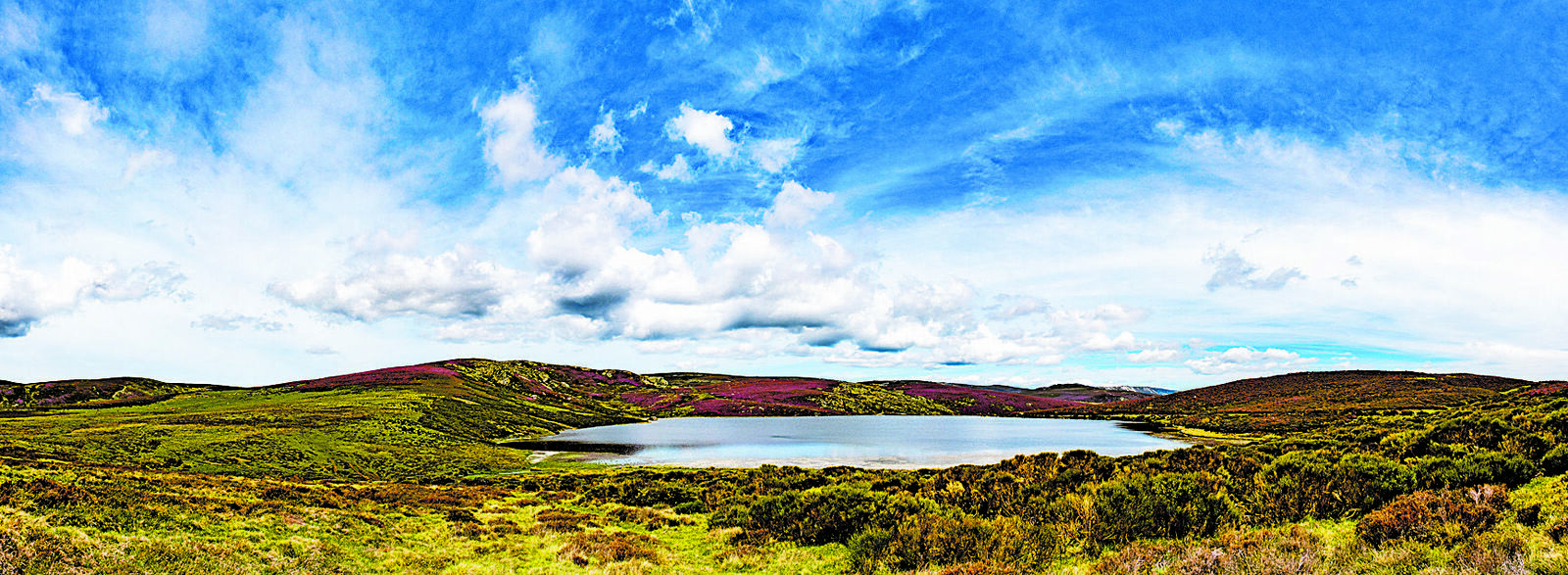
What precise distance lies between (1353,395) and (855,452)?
13407 centimetres

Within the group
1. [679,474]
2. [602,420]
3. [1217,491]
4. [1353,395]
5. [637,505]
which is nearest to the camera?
[1217,491]

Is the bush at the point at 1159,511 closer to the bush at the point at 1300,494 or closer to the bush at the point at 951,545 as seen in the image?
the bush at the point at 1300,494

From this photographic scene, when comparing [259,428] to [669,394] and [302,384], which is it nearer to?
[302,384]

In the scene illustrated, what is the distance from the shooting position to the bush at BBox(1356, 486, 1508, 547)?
12.8m

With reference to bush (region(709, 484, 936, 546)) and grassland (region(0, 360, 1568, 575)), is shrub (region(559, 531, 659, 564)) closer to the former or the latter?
grassland (region(0, 360, 1568, 575))

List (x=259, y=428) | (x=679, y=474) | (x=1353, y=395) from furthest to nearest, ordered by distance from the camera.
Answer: (x=1353, y=395), (x=259, y=428), (x=679, y=474)

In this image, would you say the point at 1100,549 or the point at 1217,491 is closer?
the point at 1100,549

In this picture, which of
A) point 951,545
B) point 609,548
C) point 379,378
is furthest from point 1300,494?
point 379,378

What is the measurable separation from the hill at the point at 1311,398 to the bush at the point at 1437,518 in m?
89.2

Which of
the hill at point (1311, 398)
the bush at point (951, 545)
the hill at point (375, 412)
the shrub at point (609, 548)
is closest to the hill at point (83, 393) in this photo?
the hill at point (375, 412)

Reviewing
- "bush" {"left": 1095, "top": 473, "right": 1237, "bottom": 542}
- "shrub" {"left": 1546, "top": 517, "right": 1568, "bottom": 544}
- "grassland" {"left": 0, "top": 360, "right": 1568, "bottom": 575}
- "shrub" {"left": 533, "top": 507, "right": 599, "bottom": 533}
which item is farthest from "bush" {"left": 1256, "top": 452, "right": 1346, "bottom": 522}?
"shrub" {"left": 533, "top": 507, "right": 599, "bottom": 533}

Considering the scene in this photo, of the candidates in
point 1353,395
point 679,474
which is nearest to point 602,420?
point 679,474

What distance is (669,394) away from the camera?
182m

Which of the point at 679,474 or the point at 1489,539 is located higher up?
the point at 1489,539
